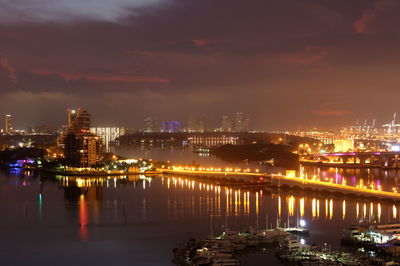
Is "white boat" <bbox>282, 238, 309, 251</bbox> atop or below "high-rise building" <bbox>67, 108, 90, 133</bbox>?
below

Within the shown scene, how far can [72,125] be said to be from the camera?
121ft

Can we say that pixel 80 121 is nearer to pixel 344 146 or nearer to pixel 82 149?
pixel 82 149

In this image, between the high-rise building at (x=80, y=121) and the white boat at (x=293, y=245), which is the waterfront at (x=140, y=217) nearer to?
the white boat at (x=293, y=245)

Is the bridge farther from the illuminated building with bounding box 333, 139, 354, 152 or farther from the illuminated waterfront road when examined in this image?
the illuminated waterfront road

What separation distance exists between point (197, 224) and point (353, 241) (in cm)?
338

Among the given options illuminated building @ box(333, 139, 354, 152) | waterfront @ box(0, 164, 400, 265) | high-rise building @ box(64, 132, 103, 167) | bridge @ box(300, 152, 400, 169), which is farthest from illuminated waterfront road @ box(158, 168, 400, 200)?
illuminated building @ box(333, 139, 354, 152)

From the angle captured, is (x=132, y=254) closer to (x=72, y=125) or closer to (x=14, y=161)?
(x=14, y=161)

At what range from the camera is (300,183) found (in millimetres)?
18406

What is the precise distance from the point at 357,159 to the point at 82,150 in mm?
15559

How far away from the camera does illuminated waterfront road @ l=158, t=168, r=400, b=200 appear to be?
15.8 meters

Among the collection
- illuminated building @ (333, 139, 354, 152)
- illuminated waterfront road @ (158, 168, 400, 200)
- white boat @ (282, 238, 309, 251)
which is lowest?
white boat @ (282, 238, 309, 251)

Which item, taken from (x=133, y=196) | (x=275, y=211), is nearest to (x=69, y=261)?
(x=275, y=211)

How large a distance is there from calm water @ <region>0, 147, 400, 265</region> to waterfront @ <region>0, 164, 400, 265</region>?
14mm

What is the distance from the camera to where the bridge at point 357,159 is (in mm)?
31266
